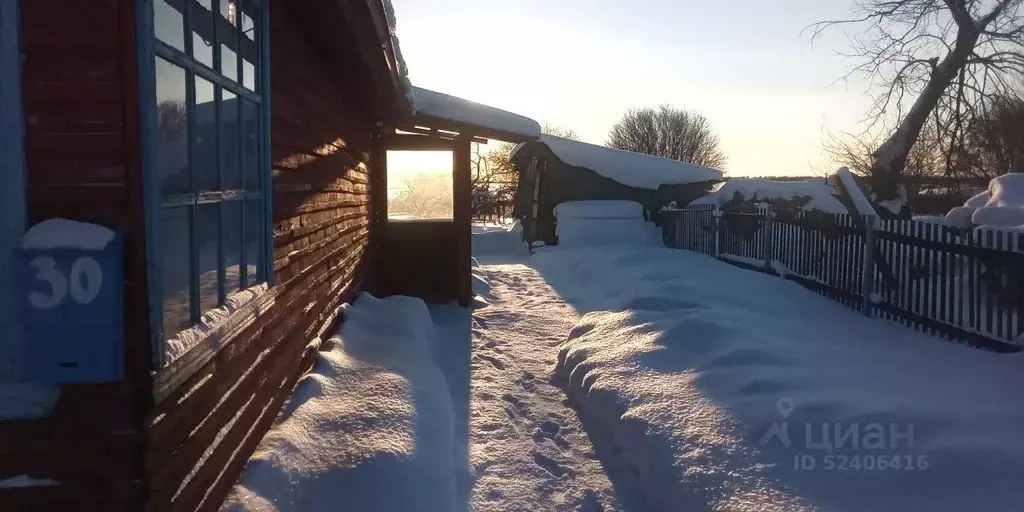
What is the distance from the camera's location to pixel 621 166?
72.0ft

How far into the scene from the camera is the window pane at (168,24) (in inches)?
82.5

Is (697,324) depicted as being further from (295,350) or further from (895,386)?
(295,350)

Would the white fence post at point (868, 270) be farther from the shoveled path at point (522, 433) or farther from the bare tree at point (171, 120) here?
the bare tree at point (171, 120)

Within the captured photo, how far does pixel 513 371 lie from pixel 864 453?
11.2ft

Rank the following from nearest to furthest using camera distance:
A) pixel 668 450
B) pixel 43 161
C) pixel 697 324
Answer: pixel 43 161 < pixel 668 450 < pixel 697 324

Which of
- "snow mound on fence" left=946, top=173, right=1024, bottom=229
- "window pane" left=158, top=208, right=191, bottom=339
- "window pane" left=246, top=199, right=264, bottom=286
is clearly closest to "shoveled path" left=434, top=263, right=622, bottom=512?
"window pane" left=246, top=199, right=264, bottom=286

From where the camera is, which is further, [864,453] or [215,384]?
[864,453]

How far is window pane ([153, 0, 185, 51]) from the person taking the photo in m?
2.10

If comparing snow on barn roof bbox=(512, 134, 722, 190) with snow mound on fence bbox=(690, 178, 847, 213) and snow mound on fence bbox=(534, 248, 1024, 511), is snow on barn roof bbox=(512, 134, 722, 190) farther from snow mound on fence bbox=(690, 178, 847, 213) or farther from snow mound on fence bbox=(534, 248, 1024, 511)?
snow mound on fence bbox=(534, 248, 1024, 511)

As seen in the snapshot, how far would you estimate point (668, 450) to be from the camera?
377 centimetres

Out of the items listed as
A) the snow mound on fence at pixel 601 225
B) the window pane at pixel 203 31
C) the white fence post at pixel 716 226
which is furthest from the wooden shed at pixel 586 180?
the window pane at pixel 203 31

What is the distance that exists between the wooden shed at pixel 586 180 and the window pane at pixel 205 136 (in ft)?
61.5

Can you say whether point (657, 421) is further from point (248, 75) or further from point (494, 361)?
point (248, 75)

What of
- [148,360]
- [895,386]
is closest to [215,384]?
[148,360]
